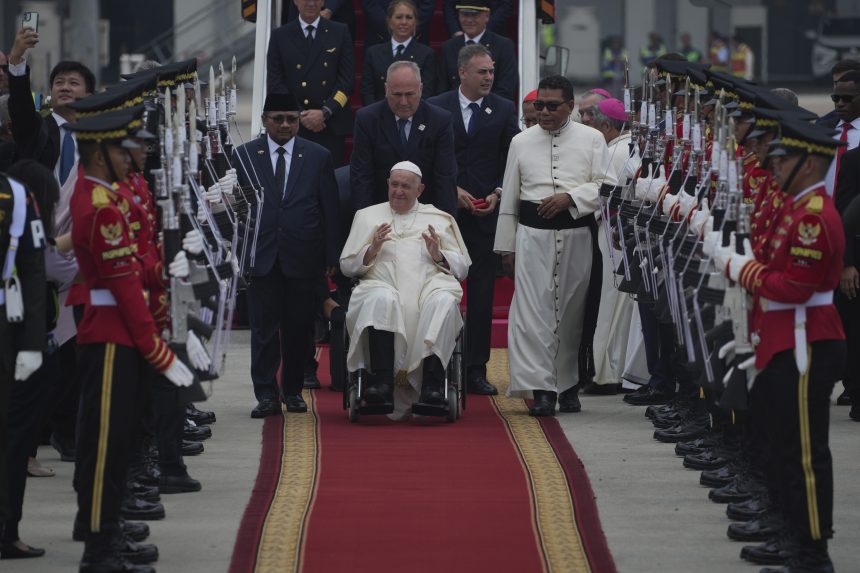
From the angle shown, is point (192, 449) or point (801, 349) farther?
point (192, 449)

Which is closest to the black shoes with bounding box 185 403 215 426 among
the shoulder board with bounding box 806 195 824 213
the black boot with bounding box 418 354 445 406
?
the black boot with bounding box 418 354 445 406

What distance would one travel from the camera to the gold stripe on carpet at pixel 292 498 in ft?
21.9

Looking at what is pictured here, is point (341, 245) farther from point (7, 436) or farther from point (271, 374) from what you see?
point (7, 436)

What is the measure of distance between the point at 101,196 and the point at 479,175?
16.4ft

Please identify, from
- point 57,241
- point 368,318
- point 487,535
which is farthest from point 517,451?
point 57,241

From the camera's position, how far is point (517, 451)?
29.0ft

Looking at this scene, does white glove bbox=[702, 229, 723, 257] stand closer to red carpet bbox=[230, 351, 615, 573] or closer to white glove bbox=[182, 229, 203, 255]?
red carpet bbox=[230, 351, 615, 573]

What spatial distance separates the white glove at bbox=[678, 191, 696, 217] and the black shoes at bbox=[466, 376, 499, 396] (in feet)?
9.16

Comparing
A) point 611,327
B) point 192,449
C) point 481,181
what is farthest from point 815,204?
point 481,181

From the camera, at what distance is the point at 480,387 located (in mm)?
10781

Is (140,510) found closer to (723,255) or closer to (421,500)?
(421,500)

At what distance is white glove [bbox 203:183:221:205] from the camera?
27.3ft

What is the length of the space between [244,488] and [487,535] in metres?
1.43

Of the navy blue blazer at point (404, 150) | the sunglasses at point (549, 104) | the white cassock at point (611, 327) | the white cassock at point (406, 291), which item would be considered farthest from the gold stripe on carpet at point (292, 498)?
the sunglasses at point (549, 104)
